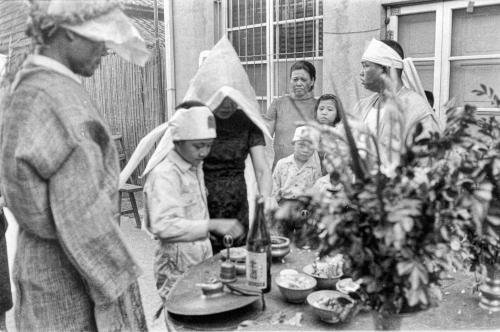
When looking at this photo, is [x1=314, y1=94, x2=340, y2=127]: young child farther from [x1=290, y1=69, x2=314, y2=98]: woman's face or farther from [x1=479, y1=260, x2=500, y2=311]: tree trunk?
[x1=479, y1=260, x2=500, y2=311]: tree trunk

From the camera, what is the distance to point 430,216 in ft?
4.51

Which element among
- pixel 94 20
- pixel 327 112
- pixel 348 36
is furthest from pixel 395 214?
pixel 348 36

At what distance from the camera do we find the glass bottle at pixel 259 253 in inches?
80.4

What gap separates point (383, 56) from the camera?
3521 millimetres

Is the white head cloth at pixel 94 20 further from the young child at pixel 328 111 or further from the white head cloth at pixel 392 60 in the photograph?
the young child at pixel 328 111

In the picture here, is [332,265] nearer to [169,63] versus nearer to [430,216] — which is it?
[430,216]

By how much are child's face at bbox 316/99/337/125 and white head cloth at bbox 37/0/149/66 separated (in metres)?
2.51

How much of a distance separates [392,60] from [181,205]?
1.92 metres

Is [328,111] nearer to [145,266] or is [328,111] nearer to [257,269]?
[257,269]

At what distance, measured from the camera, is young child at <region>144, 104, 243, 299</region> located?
241 cm

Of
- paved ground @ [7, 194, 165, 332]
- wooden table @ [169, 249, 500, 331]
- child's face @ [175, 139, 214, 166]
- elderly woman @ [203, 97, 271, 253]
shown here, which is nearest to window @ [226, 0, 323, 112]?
paved ground @ [7, 194, 165, 332]

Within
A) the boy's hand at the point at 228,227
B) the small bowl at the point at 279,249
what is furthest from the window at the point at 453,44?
the boy's hand at the point at 228,227

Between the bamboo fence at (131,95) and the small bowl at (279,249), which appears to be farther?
the bamboo fence at (131,95)

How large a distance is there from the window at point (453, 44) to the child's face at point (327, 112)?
1150 mm
